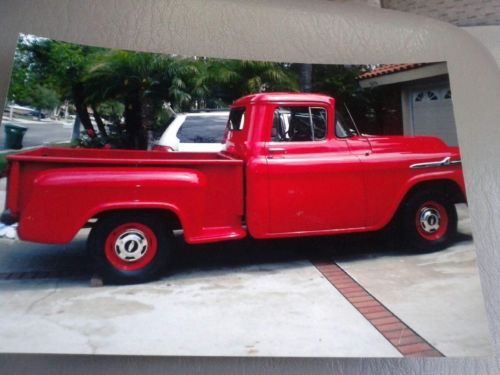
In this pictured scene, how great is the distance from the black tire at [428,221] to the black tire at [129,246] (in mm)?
460

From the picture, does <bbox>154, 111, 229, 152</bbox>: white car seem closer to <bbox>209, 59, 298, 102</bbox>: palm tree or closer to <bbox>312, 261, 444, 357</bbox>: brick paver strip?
<bbox>209, 59, 298, 102</bbox>: palm tree

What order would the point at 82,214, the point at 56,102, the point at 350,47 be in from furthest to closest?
the point at 350,47 < the point at 56,102 < the point at 82,214

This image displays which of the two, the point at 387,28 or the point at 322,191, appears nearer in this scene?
the point at 322,191

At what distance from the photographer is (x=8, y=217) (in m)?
0.72

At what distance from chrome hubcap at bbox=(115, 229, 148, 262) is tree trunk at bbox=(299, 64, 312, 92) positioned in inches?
16.6

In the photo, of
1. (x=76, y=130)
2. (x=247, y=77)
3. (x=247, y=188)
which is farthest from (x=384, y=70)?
(x=76, y=130)

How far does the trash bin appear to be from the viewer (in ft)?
2.61

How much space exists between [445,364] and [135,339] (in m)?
0.58

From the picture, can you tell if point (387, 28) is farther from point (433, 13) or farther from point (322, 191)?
point (322, 191)

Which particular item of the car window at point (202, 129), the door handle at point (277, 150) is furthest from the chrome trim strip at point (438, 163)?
the car window at point (202, 129)

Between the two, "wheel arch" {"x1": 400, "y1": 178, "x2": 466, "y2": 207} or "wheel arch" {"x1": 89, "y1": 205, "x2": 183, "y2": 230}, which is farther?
"wheel arch" {"x1": 400, "y1": 178, "x2": 466, "y2": 207}

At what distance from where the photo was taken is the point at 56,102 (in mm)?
814

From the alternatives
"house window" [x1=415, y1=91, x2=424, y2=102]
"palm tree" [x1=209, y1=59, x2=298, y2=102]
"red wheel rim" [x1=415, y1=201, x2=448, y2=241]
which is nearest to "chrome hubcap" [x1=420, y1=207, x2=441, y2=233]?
"red wheel rim" [x1=415, y1=201, x2=448, y2=241]

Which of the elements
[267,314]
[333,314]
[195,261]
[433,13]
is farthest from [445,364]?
[433,13]
